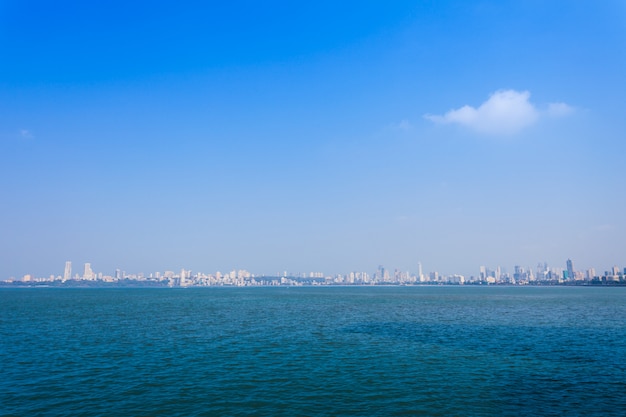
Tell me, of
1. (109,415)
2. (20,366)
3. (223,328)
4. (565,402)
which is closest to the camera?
(109,415)

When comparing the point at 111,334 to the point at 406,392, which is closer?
the point at 406,392

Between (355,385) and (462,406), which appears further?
(355,385)

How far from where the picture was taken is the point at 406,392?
26734 millimetres

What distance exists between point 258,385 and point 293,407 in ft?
18.2

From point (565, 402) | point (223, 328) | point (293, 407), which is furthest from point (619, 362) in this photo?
point (223, 328)

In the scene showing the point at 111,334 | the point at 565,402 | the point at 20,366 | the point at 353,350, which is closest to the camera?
the point at 565,402

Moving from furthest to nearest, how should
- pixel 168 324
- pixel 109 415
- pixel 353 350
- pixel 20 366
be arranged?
pixel 168 324
pixel 353 350
pixel 20 366
pixel 109 415

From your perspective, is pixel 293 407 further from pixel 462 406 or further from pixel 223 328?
pixel 223 328

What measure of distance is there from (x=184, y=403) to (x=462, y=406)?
18190mm

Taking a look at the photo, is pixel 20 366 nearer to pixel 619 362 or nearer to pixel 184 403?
pixel 184 403

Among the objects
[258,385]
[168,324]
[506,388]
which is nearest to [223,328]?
[168,324]

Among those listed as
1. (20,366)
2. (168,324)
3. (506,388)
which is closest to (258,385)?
(506,388)

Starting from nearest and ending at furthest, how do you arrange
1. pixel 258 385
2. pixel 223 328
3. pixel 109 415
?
pixel 109 415 → pixel 258 385 → pixel 223 328

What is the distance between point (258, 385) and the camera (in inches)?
1125
